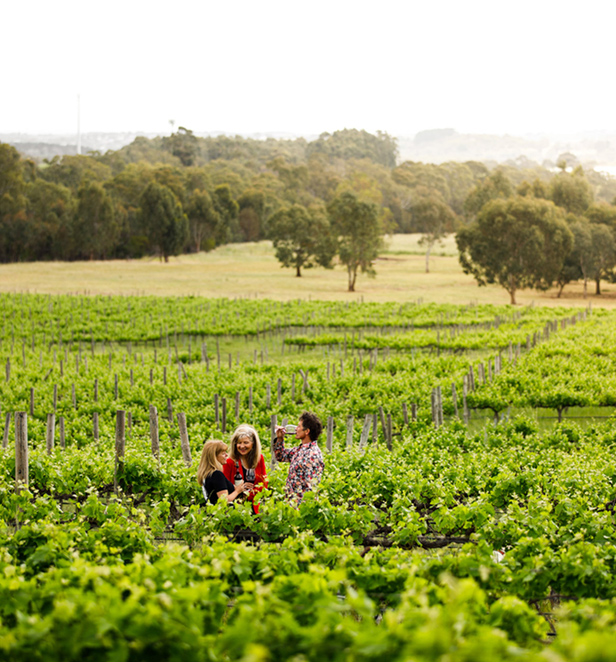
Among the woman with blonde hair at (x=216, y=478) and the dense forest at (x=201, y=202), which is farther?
the dense forest at (x=201, y=202)

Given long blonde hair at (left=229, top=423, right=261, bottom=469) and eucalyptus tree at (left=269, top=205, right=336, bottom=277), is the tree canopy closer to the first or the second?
eucalyptus tree at (left=269, top=205, right=336, bottom=277)

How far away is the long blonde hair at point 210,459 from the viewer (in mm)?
7883

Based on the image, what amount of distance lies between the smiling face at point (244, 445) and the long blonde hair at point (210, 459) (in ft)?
0.60

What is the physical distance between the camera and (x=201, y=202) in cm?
8375

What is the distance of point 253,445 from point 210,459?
0.55 m

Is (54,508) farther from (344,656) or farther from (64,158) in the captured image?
(64,158)

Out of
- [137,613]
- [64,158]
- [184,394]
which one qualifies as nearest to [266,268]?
[64,158]

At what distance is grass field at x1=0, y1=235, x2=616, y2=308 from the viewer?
56094 mm

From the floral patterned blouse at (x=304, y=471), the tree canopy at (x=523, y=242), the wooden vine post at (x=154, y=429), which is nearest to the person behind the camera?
the floral patterned blouse at (x=304, y=471)

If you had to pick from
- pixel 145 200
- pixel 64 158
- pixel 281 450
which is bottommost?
pixel 281 450

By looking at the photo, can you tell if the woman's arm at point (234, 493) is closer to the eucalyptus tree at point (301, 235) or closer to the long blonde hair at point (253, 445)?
the long blonde hair at point (253, 445)

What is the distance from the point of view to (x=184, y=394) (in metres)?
19.7

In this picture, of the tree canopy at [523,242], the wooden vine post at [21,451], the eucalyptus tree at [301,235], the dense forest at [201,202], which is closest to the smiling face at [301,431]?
the wooden vine post at [21,451]

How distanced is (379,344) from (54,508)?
22.6 metres
